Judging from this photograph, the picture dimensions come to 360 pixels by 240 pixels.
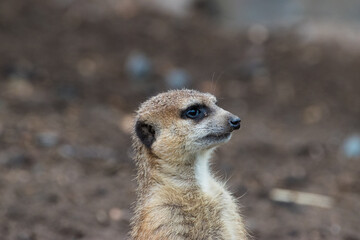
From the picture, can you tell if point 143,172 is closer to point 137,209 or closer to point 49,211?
point 137,209

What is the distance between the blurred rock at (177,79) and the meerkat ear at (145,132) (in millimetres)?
3718

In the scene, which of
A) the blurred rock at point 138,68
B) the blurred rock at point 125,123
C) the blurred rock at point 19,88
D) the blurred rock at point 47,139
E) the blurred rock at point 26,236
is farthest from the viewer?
the blurred rock at point 138,68

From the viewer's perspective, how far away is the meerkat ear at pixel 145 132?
3773 mm

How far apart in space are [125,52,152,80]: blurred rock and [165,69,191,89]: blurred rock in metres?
0.26

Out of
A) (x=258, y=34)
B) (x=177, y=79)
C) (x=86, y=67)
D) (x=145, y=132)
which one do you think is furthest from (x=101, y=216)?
(x=258, y=34)

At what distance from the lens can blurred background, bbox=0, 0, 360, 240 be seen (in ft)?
17.3

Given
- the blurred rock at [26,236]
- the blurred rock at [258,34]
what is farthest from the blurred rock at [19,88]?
the blurred rock at [258,34]

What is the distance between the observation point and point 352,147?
6.44m

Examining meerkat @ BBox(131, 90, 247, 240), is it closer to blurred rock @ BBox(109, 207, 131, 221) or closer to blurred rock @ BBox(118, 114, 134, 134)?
blurred rock @ BBox(109, 207, 131, 221)

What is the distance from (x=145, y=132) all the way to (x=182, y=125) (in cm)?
22

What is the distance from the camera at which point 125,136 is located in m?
6.59

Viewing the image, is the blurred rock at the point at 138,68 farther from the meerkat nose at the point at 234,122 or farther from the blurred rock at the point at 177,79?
the meerkat nose at the point at 234,122

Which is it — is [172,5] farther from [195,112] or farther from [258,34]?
[195,112]

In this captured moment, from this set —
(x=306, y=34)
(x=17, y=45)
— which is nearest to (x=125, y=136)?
(x=17, y=45)
